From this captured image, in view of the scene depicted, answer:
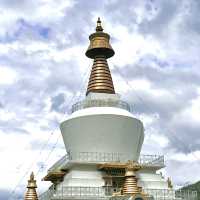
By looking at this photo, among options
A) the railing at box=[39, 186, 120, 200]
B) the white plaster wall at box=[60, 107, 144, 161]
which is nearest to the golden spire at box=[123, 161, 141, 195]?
the railing at box=[39, 186, 120, 200]

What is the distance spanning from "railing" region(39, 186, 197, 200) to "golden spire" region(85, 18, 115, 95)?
6034 millimetres

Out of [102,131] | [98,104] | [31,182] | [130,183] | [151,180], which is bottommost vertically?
[130,183]

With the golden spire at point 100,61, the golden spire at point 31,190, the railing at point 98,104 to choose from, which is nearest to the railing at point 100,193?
the golden spire at point 31,190

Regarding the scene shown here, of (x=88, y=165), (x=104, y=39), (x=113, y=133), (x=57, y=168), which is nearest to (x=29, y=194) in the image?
(x=57, y=168)

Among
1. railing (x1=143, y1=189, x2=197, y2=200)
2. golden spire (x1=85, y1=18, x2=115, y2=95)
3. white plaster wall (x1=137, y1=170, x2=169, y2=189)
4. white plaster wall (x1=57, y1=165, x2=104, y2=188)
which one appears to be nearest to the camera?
white plaster wall (x1=57, y1=165, x2=104, y2=188)

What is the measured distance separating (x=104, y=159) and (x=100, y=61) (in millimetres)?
6404

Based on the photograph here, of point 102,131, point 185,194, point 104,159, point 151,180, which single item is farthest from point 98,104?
point 185,194

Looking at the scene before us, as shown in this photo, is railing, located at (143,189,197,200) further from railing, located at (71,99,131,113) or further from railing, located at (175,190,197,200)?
railing, located at (71,99,131,113)

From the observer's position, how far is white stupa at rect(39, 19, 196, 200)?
19531 millimetres

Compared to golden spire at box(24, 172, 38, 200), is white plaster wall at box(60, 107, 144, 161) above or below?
above

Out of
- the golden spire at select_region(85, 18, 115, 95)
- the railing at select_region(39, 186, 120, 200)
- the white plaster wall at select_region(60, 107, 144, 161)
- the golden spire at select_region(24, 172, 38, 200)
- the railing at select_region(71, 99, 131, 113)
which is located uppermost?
the golden spire at select_region(85, 18, 115, 95)

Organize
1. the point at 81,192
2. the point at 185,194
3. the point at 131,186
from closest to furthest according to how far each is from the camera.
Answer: the point at 131,186, the point at 81,192, the point at 185,194

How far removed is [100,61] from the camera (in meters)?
24.8

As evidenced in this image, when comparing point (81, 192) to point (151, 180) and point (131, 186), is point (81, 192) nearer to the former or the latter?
point (131, 186)
